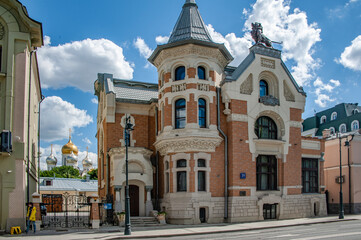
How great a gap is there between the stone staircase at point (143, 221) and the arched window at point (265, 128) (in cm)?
968

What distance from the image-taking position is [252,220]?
26.5 m

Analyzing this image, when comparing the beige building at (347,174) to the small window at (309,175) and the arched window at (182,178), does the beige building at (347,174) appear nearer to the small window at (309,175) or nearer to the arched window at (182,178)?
the small window at (309,175)

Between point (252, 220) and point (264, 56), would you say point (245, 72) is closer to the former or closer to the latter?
point (264, 56)

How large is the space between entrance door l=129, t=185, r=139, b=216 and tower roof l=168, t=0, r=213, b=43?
36.0 ft

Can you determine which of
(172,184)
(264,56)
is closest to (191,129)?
(172,184)

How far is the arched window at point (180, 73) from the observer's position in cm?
2711

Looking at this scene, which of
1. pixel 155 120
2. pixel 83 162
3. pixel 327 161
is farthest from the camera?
pixel 83 162

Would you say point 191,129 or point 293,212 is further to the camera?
point 293,212

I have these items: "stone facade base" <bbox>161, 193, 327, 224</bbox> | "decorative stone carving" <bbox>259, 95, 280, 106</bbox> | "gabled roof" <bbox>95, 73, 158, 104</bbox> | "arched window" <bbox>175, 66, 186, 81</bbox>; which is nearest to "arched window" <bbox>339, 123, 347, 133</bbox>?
"stone facade base" <bbox>161, 193, 327, 224</bbox>

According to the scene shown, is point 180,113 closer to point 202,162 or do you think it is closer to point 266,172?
point 202,162

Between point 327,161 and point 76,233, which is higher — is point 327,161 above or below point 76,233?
above

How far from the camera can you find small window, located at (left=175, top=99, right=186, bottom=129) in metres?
26.7

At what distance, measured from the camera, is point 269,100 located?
28.6 m

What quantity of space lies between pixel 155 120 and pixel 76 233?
11.4m
